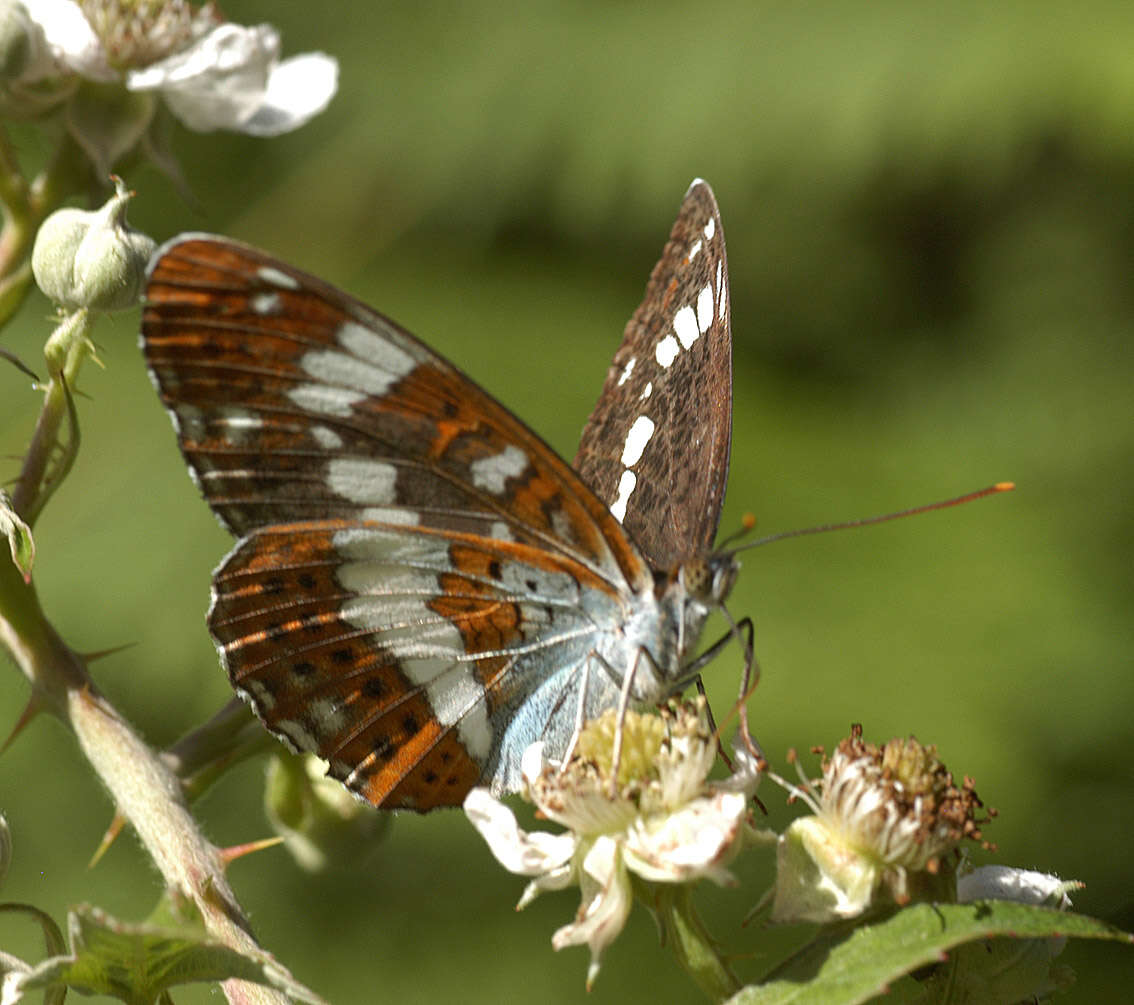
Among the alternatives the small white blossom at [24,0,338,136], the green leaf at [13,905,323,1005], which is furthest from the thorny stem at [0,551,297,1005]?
the small white blossom at [24,0,338,136]

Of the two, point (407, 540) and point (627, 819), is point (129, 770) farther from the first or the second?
point (627, 819)

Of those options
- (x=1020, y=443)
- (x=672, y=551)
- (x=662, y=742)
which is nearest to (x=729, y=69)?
(x=1020, y=443)

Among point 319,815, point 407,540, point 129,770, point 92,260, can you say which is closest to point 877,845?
point 407,540

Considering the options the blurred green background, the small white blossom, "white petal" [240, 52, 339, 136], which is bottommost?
the blurred green background

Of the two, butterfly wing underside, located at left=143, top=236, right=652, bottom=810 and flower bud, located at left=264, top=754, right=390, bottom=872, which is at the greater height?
butterfly wing underside, located at left=143, top=236, right=652, bottom=810

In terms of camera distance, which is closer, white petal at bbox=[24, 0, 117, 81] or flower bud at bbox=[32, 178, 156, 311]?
flower bud at bbox=[32, 178, 156, 311]

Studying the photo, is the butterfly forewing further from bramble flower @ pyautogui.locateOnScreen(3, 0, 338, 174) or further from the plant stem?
bramble flower @ pyautogui.locateOnScreen(3, 0, 338, 174)
